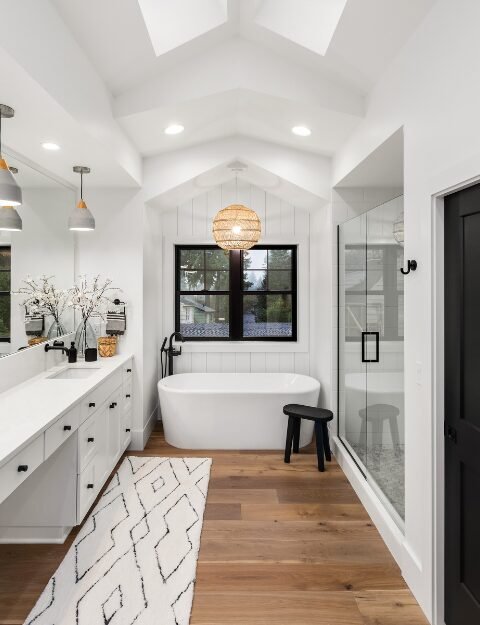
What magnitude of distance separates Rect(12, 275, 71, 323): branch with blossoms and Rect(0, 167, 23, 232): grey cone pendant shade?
418 mm

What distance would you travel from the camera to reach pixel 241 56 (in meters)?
2.88

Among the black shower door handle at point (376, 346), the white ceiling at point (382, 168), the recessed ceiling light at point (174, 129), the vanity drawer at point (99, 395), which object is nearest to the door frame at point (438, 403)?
the white ceiling at point (382, 168)

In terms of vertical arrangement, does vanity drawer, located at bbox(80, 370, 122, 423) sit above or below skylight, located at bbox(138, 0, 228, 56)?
below

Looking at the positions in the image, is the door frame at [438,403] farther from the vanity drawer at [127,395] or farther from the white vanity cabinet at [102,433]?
the vanity drawer at [127,395]

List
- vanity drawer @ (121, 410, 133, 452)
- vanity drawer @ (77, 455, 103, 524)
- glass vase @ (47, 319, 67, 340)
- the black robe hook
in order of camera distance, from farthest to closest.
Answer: vanity drawer @ (121, 410, 133, 452)
glass vase @ (47, 319, 67, 340)
vanity drawer @ (77, 455, 103, 524)
the black robe hook

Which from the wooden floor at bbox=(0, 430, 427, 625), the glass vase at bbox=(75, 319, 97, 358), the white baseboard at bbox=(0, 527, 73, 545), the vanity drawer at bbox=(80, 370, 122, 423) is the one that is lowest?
the wooden floor at bbox=(0, 430, 427, 625)

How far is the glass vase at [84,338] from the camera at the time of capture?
12.6 ft

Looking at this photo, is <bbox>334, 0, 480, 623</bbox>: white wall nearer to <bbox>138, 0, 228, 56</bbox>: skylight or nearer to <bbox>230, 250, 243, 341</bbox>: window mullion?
<bbox>138, 0, 228, 56</bbox>: skylight

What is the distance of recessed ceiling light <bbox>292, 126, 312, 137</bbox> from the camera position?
3364 millimetres

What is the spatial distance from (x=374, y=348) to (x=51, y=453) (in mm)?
2124

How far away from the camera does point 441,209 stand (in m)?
1.89

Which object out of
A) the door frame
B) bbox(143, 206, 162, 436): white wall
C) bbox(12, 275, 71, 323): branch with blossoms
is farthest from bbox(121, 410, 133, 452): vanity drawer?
the door frame

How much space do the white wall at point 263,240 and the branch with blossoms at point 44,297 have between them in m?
1.43

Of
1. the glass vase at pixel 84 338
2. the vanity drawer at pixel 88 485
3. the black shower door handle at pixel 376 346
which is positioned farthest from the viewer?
the glass vase at pixel 84 338
